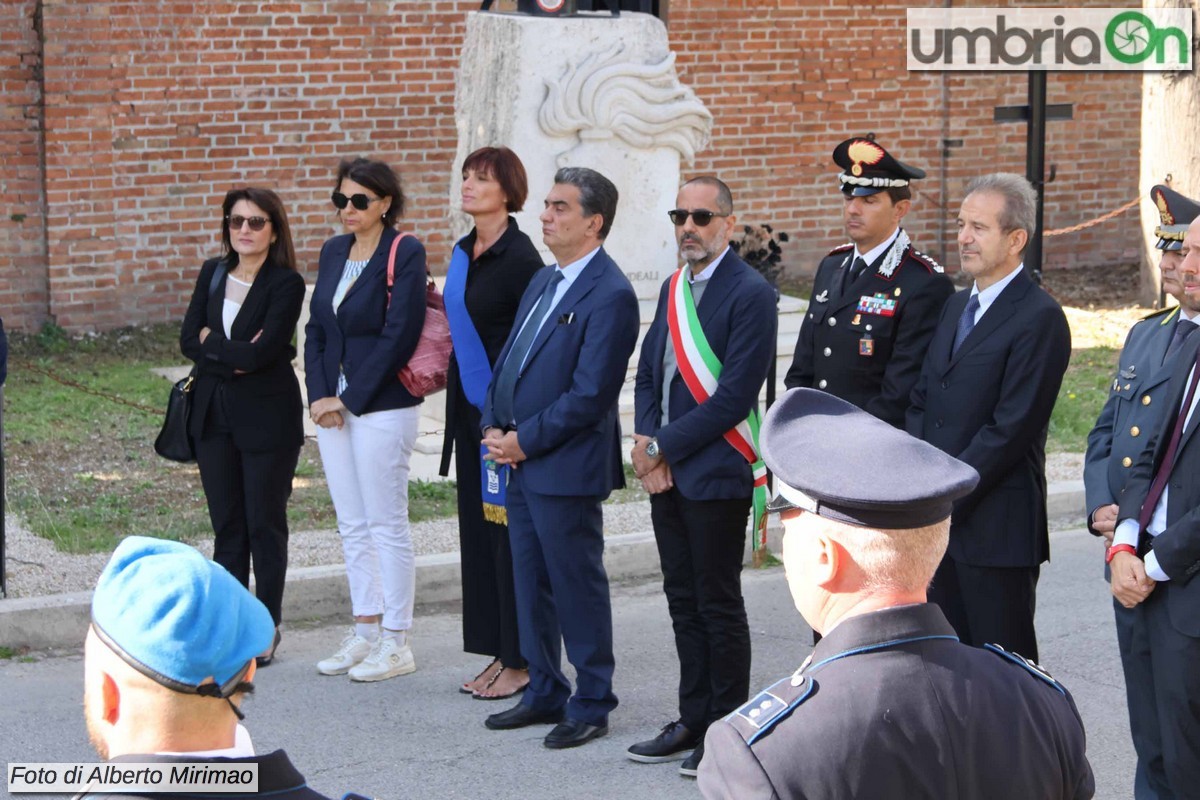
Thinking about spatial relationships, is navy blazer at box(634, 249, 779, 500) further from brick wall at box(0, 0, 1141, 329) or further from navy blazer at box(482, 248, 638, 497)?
brick wall at box(0, 0, 1141, 329)

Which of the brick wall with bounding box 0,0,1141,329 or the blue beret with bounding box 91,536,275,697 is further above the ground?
the brick wall with bounding box 0,0,1141,329

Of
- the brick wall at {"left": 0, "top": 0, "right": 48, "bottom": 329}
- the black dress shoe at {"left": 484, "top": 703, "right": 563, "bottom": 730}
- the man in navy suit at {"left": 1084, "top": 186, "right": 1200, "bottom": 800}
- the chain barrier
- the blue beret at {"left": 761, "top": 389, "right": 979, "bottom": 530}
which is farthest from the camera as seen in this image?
the chain barrier

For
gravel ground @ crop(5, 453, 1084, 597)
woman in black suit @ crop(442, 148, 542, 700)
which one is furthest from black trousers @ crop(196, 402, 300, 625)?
gravel ground @ crop(5, 453, 1084, 597)

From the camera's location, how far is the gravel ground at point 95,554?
272 inches

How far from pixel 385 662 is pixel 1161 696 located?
3.02m

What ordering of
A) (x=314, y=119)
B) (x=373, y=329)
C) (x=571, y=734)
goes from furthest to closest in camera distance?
1. (x=314, y=119)
2. (x=373, y=329)
3. (x=571, y=734)

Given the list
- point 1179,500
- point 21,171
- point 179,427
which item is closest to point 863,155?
point 1179,500

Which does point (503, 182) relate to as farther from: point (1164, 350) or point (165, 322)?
point (165, 322)

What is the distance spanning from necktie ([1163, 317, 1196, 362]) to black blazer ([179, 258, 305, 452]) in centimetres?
326

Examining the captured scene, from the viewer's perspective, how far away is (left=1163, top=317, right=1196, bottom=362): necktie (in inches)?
181

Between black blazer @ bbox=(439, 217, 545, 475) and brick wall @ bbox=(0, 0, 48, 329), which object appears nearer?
black blazer @ bbox=(439, 217, 545, 475)

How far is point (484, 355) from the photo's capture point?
5.88 m

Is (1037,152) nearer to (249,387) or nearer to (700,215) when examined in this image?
(700,215)

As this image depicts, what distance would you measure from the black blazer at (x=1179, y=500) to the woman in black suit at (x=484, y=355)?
239cm
